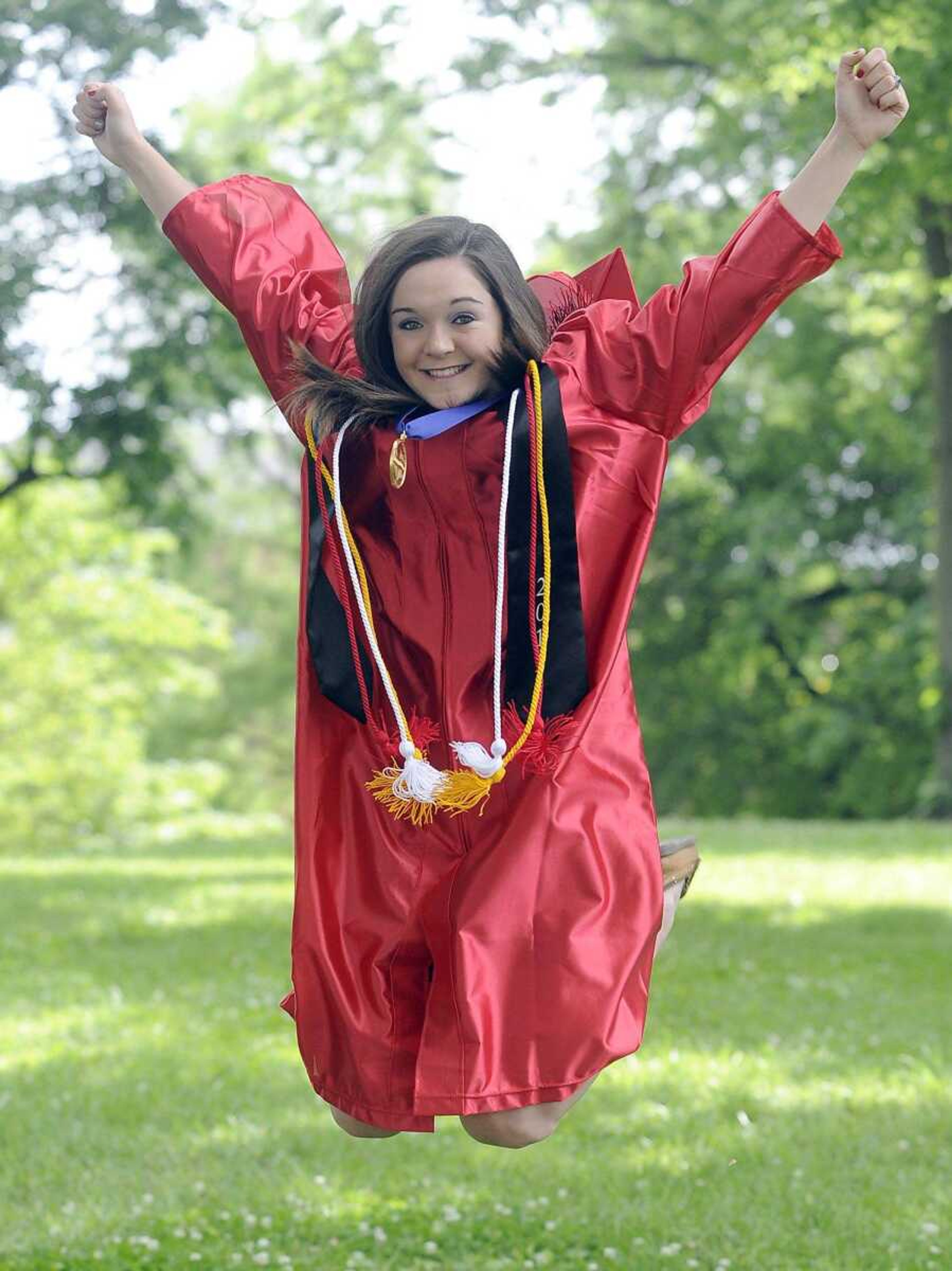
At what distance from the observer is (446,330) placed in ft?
11.5

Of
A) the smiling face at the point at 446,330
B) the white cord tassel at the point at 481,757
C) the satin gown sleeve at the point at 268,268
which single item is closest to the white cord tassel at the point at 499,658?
the white cord tassel at the point at 481,757

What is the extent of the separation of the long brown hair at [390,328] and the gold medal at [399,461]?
0.12 metres

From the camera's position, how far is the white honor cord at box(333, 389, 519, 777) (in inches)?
133

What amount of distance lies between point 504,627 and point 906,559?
2003cm

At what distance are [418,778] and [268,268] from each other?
50.5 inches

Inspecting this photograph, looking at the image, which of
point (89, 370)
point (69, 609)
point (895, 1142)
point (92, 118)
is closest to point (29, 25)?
point (89, 370)

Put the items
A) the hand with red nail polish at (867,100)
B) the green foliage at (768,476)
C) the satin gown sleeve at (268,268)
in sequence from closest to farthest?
1. the hand with red nail polish at (867,100)
2. the satin gown sleeve at (268,268)
3. the green foliage at (768,476)

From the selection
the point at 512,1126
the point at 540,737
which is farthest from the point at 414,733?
the point at 512,1126

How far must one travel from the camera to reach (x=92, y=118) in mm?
3930

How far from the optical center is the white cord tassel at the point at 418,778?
3.39 metres

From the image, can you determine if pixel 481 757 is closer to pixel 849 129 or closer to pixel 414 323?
pixel 414 323

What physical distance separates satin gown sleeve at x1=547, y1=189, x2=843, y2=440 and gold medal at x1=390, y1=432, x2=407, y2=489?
1.17 feet

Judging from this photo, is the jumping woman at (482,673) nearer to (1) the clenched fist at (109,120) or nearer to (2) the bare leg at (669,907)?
(2) the bare leg at (669,907)

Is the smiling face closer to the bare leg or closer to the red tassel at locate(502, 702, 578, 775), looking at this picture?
the red tassel at locate(502, 702, 578, 775)
